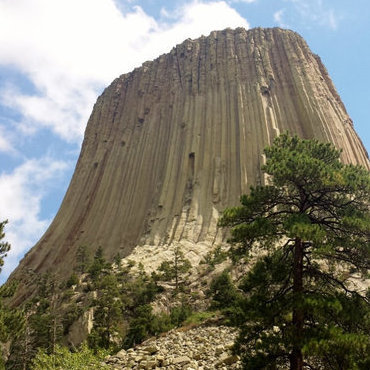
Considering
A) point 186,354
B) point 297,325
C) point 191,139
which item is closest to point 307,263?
point 297,325

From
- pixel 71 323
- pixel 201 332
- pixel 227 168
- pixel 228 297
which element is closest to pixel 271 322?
pixel 201 332

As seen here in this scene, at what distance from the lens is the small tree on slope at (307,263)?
860cm

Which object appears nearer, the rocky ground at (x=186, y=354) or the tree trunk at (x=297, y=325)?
the tree trunk at (x=297, y=325)

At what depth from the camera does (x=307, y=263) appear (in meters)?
10.4

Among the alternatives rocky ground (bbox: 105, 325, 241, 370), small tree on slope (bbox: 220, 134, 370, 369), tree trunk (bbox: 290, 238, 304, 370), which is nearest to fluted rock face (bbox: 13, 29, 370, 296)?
rocky ground (bbox: 105, 325, 241, 370)

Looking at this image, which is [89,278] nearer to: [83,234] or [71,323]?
[71,323]

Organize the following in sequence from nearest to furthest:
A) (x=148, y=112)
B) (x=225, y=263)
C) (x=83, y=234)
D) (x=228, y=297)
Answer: (x=228, y=297) → (x=225, y=263) → (x=83, y=234) → (x=148, y=112)

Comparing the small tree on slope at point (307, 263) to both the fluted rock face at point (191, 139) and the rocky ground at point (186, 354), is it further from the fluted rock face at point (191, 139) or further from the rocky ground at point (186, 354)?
the fluted rock face at point (191, 139)

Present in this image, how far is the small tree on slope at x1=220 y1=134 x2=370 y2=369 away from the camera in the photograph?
8.60m

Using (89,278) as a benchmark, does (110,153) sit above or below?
above

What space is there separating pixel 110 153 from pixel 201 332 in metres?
44.1

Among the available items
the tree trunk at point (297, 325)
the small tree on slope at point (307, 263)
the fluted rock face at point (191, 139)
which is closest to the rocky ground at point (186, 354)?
the small tree on slope at point (307, 263)

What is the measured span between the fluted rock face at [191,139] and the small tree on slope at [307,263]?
24.8 metres

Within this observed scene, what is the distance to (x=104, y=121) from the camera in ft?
207
